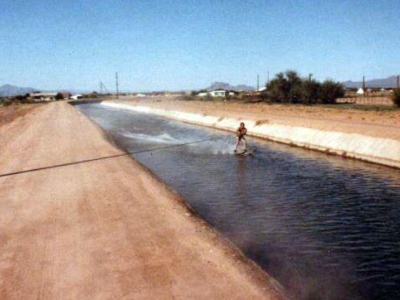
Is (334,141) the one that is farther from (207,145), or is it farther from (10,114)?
(10,114)

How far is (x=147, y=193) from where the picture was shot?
17609 millimetres

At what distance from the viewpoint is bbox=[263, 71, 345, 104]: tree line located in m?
87.6

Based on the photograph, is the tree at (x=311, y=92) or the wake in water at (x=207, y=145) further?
the tree at (x=311, y=92)

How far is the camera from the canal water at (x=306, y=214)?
10.5 meters

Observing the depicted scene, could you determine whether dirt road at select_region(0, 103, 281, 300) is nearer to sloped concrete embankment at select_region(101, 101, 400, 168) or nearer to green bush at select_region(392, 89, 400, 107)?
sloped concrete embankment at select_region(101, 101, 400, 168)

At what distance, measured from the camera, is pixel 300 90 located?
298 ft

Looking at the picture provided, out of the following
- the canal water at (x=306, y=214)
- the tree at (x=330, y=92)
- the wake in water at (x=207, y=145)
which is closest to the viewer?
the canal water at (x=306, y=214)

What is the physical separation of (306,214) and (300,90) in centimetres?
7863

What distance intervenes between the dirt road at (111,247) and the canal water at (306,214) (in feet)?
4.15

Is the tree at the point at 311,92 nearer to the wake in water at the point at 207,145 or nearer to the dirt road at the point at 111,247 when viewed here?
the wake in water at the point at 207,145

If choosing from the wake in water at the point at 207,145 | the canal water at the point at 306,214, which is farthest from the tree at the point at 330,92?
the canal water at the point at 306,214

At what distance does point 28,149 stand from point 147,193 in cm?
1938

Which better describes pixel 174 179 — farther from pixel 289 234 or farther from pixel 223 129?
pixel 223 129

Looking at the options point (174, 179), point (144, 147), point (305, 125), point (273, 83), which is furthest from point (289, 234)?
point (273, 83)
